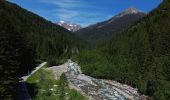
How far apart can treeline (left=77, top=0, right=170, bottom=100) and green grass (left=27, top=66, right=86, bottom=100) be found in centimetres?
2047

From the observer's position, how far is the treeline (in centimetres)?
9574

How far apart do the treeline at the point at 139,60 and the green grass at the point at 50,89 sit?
20.5m

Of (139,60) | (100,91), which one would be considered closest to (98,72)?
(139,60)

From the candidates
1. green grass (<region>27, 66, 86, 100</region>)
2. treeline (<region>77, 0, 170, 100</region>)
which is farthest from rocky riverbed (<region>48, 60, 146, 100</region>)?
treeline (<region>77, 0, 170, 100</region>)

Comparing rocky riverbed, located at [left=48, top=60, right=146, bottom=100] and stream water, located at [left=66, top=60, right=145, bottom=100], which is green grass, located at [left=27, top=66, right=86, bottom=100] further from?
stream water, located at [left=66, top=60, right=145, bottom=100]

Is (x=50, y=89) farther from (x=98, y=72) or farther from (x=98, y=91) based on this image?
(x=98, y=72)

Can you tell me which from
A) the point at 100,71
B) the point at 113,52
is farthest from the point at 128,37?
the point at 100,71

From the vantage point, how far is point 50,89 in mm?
79062

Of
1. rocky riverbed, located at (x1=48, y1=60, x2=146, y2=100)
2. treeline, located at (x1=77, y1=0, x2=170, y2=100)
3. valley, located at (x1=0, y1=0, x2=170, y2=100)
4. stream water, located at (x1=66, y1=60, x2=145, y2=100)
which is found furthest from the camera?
treeline, located at (x1=77, y1=0, x2=170, y2=100)

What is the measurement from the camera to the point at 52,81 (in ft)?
284

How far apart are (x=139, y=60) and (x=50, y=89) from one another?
41449 millimetres

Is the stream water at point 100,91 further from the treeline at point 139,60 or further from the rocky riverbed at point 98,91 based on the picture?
the treeline at point 139,60

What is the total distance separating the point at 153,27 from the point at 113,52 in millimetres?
16021

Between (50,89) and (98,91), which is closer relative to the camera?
(50,89)
